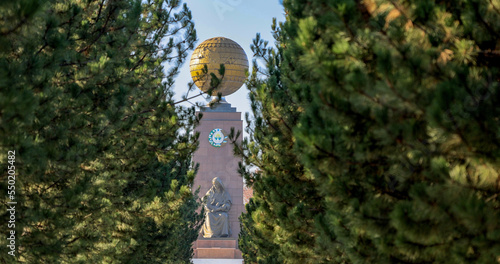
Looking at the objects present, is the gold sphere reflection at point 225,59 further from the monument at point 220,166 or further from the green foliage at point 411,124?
the green foliage at point 411,124

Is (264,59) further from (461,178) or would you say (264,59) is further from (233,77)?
(233,77)

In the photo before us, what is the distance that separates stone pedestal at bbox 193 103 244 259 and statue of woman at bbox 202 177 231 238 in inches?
17.1

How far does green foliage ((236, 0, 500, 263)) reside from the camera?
3416mm

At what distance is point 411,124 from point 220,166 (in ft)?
91.1

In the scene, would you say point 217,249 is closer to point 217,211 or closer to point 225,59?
point 217,211

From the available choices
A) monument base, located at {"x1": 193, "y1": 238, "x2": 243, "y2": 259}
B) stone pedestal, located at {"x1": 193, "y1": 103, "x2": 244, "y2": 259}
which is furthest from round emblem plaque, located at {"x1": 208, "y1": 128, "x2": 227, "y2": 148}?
monument base, located at {"x1": 193, "y1": 238, "x2": 243, "y2": 259}

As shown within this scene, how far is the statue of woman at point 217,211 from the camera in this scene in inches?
1174

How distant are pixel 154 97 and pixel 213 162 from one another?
2167cm

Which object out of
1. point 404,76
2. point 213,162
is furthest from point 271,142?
point 213,162

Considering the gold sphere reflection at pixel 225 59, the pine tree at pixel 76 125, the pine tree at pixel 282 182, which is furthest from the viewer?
the gold sphere reflection at pixel 225 59

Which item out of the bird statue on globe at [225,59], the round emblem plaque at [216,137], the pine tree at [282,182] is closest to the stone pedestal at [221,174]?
the round emblem plaque at [216,137]

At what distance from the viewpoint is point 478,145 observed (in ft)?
11.4

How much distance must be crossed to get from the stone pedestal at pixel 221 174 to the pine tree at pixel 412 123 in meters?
25.9

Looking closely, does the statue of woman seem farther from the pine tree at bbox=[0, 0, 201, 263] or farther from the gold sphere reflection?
the pine tree at bbox=[0, 0, 201, 263]
